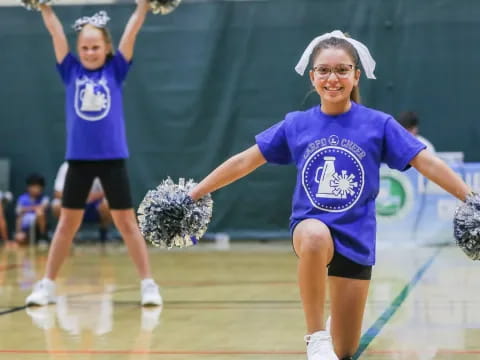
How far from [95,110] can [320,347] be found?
2.66 m

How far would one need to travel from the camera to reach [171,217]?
3457 millimetres

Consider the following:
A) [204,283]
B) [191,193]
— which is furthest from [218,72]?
[191,193]

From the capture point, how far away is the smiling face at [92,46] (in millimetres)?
5422

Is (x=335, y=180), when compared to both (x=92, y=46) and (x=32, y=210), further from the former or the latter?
(x=32, y=210)

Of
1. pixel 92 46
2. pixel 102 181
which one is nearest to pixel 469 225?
pixel 102 181

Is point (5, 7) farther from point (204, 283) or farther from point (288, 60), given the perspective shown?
point (204, 283)

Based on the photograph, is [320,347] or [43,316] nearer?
[320,347]

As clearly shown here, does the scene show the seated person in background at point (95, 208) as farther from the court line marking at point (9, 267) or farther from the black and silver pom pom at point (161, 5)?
the black and silver pom pom at point (161, 5)

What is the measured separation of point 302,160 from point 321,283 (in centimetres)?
47

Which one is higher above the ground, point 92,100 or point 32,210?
point 92,100

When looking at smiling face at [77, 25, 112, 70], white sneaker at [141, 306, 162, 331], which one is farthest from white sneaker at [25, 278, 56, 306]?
smiling face at [77, 25, 112, 70]

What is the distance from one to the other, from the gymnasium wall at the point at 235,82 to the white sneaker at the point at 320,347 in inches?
255

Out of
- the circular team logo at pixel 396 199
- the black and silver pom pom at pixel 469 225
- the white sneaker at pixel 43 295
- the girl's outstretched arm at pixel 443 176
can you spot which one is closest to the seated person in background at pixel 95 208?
the circular team logo at pixel 396 199

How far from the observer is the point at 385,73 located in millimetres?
9766
